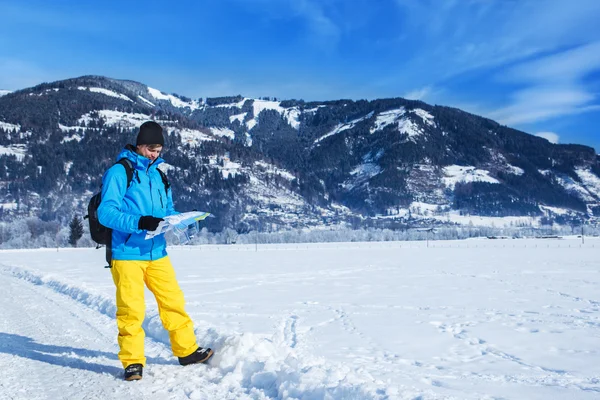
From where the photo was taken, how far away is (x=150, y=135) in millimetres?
4457

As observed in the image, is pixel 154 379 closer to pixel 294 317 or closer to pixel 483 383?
pixel 483 383

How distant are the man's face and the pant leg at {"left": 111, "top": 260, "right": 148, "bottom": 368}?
975 mm

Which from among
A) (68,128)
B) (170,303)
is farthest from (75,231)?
(68,128)

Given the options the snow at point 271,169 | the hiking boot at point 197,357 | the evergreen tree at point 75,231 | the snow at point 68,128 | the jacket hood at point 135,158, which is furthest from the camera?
the snow at point 271,169

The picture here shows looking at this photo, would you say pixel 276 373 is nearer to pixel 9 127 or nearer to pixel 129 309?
pixel 129 309

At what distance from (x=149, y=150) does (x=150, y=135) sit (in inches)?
5.4

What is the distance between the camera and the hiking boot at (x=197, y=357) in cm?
459

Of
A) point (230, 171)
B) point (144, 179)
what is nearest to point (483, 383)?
point (144, 179)

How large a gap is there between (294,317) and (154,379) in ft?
16.1

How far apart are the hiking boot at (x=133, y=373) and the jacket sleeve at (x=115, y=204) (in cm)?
117

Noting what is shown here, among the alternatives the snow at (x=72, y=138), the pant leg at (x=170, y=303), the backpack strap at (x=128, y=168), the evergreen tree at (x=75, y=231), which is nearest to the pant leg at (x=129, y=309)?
the pant leg at (x=170, y=303)

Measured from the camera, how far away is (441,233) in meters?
108

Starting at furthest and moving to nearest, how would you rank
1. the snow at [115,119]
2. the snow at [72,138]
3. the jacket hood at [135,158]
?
the snow at [115,119]
the snow at [72,138]
the jacket hood at [135,158]

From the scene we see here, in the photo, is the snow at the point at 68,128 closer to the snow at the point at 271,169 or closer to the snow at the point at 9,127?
the snow at the point at 9,127
